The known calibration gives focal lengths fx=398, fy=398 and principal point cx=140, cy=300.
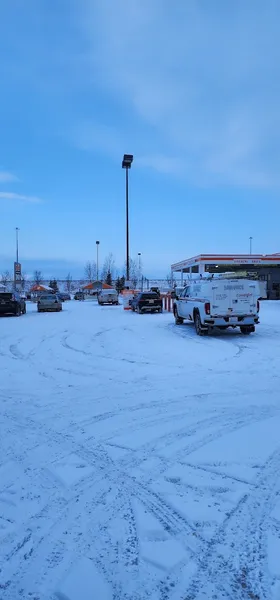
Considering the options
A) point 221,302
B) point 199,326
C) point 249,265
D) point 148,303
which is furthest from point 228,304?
point 249,265

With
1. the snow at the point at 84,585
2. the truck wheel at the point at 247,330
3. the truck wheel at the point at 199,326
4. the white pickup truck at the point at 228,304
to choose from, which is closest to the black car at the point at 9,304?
the truck wheel at the point at 199,326

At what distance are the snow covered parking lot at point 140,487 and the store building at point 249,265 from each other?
33577 mm

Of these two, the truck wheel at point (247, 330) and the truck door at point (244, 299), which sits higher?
the truck door at point (244, 299)

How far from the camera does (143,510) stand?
10.3 ft

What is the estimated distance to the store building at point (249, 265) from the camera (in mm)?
40438

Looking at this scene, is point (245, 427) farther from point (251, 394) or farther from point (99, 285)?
point (99, 285)

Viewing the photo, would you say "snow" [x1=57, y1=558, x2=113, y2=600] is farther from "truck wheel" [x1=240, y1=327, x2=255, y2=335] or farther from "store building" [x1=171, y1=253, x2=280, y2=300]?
"store building" [x1=171, y1=253, x2=280, y2=300]

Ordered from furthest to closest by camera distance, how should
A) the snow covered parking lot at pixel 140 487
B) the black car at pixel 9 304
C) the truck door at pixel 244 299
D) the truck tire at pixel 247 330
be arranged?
the black car at pixel 9 304 < the truck tire at pixel 247 330 < the truck door at pixel 244 299 < the snow covered parking lot at pixel 140 487

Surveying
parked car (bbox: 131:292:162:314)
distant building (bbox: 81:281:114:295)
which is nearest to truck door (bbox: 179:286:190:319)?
parked car (bbox: 131:292:162:314)

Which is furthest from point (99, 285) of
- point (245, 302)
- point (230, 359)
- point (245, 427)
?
point (245, 427)

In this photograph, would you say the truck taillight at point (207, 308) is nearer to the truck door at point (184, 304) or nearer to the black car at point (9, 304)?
the truck door at point (184, 304)

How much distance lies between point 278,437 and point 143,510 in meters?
2.16

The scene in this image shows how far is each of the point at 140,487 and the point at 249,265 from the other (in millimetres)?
44068

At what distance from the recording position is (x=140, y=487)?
3.47 meters
